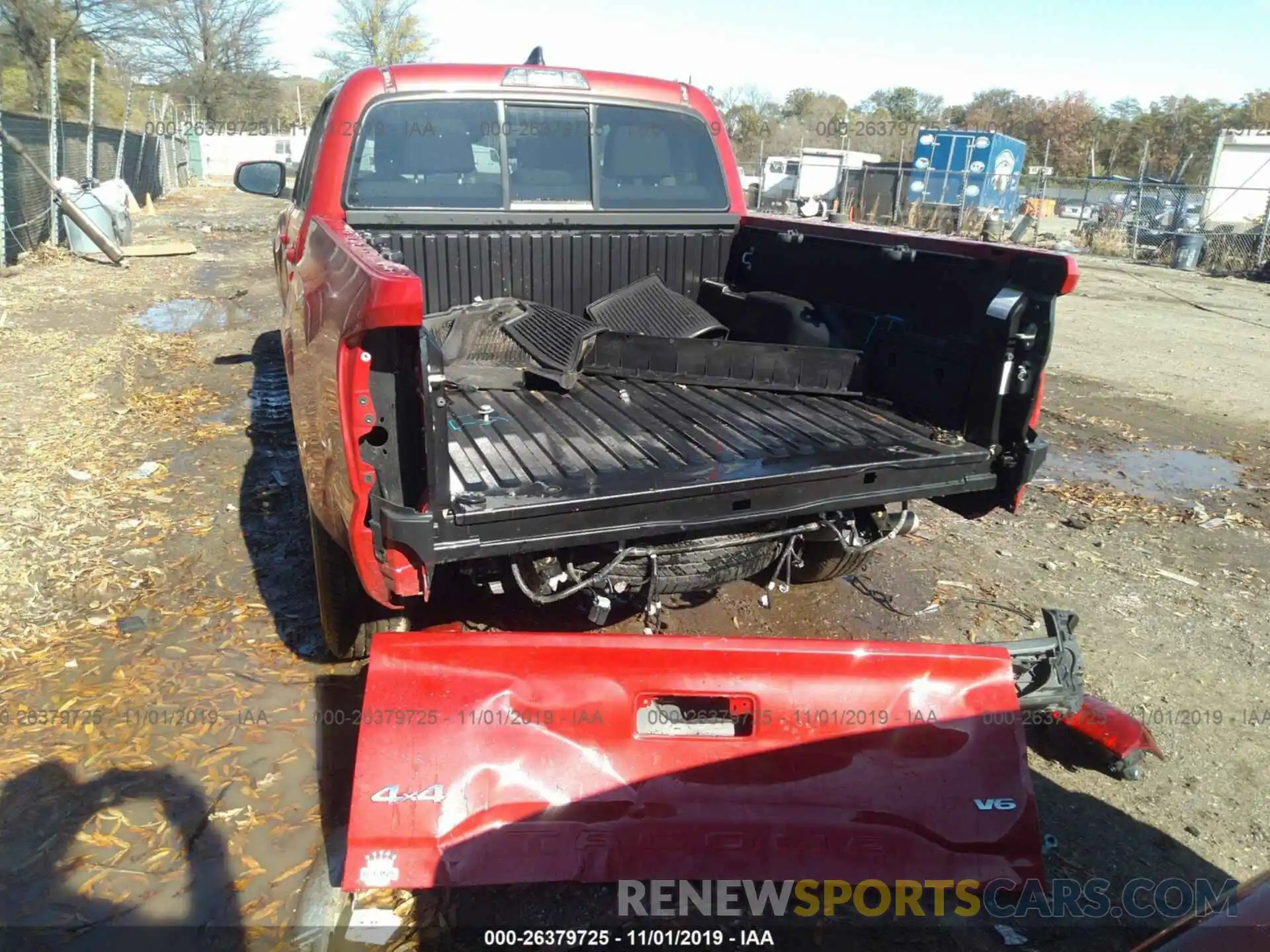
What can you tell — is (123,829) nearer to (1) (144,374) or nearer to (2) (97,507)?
(2) (97,507)

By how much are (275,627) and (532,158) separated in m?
2.51

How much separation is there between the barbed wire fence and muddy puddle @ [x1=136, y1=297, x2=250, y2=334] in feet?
8.89

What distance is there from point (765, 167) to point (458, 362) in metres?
29.8

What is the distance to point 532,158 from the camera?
4.42 meters

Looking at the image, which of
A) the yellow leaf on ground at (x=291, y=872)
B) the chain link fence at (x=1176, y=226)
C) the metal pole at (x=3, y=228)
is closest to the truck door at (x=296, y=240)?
the yellow leaf on ground at (x=291, y=872)

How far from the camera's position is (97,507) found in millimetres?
4832

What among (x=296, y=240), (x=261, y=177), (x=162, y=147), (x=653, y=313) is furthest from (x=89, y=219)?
(x=162, y=147)

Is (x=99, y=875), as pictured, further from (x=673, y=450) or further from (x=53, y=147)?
(x=53, y=147)

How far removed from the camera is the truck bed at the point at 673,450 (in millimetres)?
2797

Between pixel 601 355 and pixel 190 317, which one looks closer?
pixel 601 355

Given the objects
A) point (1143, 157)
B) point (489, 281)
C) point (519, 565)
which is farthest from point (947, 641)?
point (1143, 157)

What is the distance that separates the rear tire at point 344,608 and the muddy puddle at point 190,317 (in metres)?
7.30

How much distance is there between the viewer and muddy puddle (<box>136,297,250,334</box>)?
9.59 meters

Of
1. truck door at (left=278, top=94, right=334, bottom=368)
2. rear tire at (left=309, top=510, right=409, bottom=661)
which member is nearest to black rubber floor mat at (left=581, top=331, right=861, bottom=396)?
truck door at (left=278, top=94, right=334, bottom=368)
